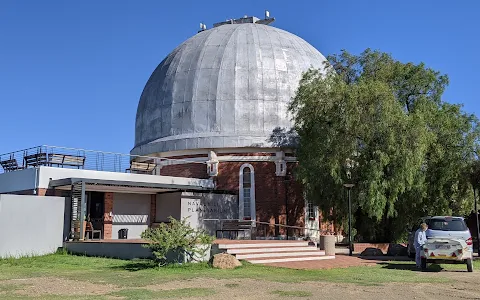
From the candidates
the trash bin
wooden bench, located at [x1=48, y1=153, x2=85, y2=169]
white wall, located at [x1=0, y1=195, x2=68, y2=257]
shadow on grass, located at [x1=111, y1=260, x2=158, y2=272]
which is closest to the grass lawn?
shadow on grass, located at [x1=111, y1=260, x2=158, y2=272]

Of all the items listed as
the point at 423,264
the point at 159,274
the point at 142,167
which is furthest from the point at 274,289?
the point at 142,167

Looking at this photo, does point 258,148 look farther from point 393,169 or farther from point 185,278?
point 185,278

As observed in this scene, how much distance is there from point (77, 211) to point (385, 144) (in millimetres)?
13293

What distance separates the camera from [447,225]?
17.3 meters

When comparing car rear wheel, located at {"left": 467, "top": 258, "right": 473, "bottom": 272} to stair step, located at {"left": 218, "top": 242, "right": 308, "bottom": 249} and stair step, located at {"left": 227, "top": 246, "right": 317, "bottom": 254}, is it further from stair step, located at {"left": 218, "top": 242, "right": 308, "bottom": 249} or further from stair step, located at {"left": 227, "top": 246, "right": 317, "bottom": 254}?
stair step, located at {"left": 218, "top": 242, "right": 308, "bottom": 249}

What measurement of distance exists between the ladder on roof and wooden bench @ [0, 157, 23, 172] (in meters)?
5.04

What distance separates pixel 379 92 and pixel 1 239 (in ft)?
53.1

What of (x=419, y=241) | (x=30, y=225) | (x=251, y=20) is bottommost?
(x=419, y=241)

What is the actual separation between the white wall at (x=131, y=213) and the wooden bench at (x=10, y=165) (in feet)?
15.8

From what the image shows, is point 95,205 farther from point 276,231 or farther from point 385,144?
point 385,144

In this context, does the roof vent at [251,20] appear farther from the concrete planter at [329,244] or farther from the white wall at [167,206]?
the concrete planter at [329,244]

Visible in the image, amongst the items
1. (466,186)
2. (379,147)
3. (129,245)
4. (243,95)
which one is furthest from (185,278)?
(243,95)

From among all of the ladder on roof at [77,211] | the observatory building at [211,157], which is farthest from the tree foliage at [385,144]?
the ladder on roof at [77,211]

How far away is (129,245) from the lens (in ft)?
57.4
